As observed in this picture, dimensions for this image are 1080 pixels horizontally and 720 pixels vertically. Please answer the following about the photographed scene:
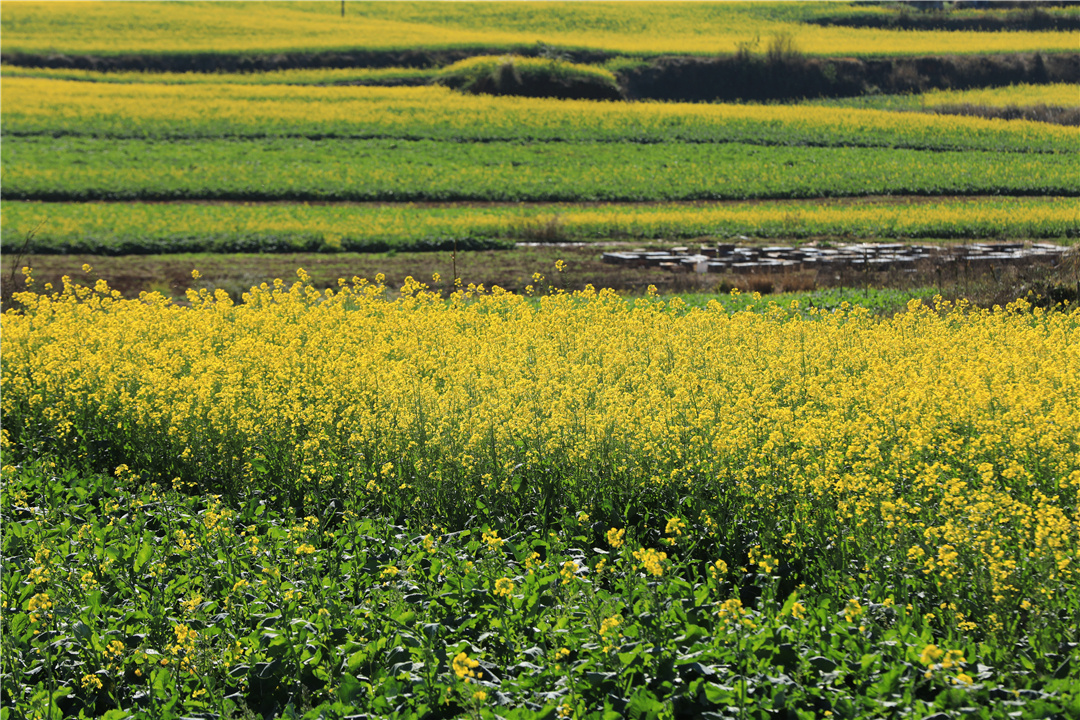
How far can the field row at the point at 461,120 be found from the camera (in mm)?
40250

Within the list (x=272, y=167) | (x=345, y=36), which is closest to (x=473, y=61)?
(x=345, y=36)

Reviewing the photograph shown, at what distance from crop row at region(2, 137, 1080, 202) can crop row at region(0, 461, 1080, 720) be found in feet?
85.7

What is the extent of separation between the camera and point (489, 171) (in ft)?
111

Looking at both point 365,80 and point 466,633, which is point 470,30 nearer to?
point 365,80

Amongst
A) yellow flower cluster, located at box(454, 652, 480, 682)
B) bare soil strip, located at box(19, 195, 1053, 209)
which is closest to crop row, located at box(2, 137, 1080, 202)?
bare soil strip, located at box(19, 195, 1053, 209)

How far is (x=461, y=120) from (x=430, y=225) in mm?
19864

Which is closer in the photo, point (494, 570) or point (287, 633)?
point (287, 633)

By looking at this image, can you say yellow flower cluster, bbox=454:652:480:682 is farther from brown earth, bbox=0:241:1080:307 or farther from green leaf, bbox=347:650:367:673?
brown earth, bbox=0:241:1080:307

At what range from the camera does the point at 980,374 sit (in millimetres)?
7461

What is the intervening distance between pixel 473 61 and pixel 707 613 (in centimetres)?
5520

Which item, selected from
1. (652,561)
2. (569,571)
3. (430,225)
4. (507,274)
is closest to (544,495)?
(569,571)

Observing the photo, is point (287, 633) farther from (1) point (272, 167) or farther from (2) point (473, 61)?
(2) point (473, 61)

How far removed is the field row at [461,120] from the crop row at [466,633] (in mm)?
36383

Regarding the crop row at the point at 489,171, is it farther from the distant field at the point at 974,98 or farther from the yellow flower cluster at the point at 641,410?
the yellow flower cluster at the point at 641,410
